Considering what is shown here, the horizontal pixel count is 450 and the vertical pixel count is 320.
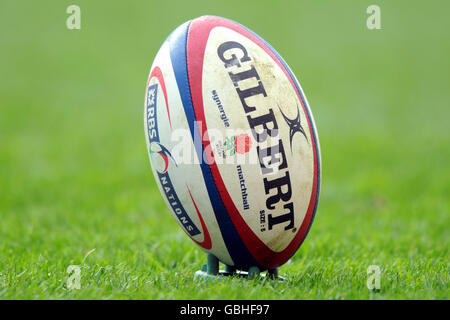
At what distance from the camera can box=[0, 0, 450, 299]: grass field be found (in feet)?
11.2

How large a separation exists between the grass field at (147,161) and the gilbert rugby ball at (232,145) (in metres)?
0.31

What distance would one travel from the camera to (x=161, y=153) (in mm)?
3227

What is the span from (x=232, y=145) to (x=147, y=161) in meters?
5.66

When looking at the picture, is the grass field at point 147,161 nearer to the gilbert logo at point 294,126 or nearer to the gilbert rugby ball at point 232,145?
the gilbert rugby ball at point 232,145

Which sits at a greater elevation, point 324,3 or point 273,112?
point 324,3

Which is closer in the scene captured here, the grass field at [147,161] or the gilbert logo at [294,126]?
the gilbert logo at [294,126]

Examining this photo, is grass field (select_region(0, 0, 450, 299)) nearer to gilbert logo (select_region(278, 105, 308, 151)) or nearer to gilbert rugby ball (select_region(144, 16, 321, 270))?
gilbert rugby ball (select_region(144, 16, 321, 270))

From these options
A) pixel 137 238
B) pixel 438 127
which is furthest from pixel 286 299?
pixel 438 127

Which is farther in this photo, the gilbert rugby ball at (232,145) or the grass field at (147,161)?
the grass field at (147,161)

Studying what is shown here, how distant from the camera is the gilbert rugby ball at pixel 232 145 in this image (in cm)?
309

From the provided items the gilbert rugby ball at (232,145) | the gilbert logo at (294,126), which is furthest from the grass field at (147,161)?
the gilbert logo at (294,126)

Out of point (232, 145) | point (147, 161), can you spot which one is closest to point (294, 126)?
point (232, 145)

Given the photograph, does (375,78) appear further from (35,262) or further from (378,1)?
(35,262)

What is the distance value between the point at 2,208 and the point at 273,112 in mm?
4203
